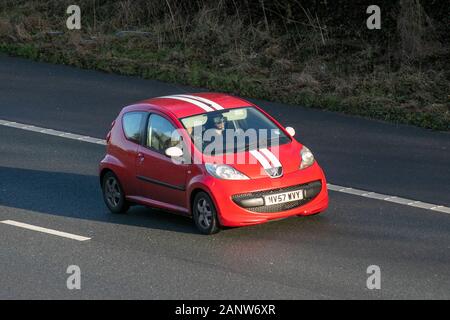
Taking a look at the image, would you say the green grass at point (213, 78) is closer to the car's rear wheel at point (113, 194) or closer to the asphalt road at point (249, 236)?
the asphalt road at point (249, 236)

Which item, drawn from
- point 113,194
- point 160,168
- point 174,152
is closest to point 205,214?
point 174,152

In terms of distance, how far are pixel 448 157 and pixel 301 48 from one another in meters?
7.63

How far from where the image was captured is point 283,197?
48.3 feet

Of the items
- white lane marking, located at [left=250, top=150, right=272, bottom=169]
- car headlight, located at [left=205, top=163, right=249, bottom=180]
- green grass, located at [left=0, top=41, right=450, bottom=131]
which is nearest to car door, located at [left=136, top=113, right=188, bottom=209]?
car headlight, located at [left=205, top=163, right=249, bottom=180]

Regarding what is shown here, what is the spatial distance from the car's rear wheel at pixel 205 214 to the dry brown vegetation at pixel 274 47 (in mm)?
6980

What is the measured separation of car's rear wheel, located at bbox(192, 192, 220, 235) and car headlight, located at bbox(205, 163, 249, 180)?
298 mm

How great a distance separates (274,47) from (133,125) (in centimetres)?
993

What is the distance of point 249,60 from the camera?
83.0 ft

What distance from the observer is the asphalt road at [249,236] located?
12859 mm

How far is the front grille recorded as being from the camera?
48.0 feet

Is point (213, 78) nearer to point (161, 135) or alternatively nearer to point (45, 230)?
point (161, 135)
